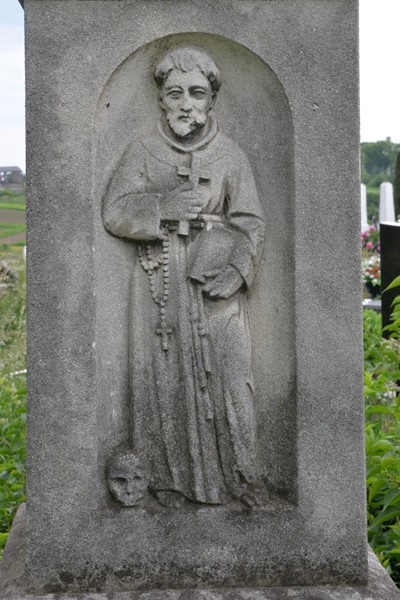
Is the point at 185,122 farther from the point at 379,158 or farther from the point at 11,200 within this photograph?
the point at 379,158

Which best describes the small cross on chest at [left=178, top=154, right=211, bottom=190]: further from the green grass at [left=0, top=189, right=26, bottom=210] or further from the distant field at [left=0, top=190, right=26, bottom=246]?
the green grass at [left=0, top=189, right=26, bottom=210]

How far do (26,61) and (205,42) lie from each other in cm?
77

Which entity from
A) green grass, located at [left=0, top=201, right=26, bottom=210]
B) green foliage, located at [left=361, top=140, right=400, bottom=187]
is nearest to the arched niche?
green grass, located at [left=0, top=201, right=26, bottom=210]

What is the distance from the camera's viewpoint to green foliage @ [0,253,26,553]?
192 inches

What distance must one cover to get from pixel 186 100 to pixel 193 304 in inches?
34.9

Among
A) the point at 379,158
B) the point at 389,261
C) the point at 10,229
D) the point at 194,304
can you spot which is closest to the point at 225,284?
the point at 194,304

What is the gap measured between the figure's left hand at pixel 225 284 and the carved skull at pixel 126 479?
810 mm

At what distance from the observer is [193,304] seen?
11.8 ft

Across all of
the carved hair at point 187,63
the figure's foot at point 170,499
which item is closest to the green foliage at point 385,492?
the figure's foot at point 170,499

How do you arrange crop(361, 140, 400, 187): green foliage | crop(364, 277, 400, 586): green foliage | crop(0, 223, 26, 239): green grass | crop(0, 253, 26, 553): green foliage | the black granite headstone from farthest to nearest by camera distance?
crop(361, 140, 400, 187): green foliage, crop(0, 223, 26, 239): green grass, the black granite headstone, crop(0, 253, 26, 553): green foliage, crop(364, 277, 400, 586): green foliage

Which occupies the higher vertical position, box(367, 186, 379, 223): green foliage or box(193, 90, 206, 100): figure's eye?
box(367, 186, 379, 223): green foliage

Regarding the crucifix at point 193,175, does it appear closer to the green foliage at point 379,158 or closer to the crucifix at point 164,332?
the crucifix at point 164,332

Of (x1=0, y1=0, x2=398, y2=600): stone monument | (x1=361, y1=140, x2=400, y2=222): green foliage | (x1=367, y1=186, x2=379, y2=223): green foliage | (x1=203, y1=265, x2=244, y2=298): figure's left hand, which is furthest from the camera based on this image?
(x1=361, y1=140, x2=400, y2=222): green foliage

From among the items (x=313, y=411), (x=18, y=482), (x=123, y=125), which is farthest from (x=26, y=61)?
(x=18, y=482)
